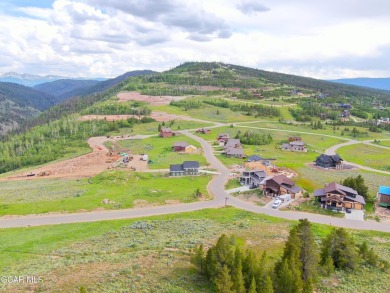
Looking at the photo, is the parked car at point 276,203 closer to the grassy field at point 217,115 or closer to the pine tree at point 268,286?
the pine tree at point 268,286

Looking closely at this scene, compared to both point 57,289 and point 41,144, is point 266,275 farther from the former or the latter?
point 41,144

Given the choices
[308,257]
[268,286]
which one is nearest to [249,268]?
[268,286]

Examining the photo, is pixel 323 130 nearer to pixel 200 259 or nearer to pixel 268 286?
pixel 200 259

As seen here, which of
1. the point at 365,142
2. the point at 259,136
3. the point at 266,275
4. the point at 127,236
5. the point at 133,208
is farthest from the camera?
the point at 365,142

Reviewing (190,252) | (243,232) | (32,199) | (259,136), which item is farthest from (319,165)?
(32,199)

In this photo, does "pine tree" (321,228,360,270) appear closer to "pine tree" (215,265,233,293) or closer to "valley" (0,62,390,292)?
"valley" (0,62,390,292)

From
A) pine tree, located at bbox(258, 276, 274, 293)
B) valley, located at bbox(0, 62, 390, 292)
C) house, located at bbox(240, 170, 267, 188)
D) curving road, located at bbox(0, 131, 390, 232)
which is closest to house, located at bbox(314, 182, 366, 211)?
valley, located at bbox(0, 62, 390, 292)
